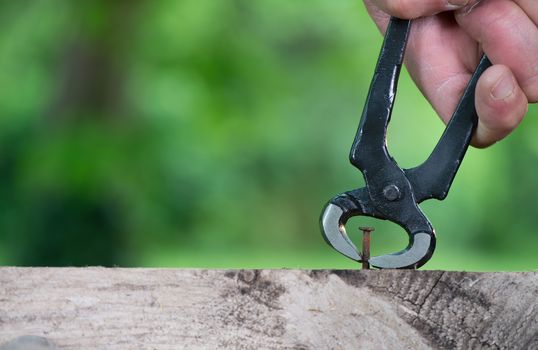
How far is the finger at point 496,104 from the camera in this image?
5.12ft

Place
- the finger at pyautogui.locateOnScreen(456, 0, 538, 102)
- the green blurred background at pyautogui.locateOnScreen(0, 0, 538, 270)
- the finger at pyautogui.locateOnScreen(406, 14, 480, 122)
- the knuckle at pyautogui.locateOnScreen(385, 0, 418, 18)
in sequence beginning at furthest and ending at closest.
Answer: the green blurred background at pyautogui.locateOnScreen(0, 0, 538, 270), the finger at pyautogui.locateOnScreen(406, 14, 480, 122), the finger at pyautogui.locateOnScreen(456, 0, 538, 102), the knuckle at pyautogui.locateOnScreen(385, 0, 418, 18)

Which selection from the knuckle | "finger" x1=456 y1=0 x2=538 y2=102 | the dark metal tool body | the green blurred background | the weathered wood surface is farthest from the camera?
the green blurred background

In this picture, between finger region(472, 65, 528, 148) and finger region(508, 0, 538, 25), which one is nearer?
finger region(472, 65, 528, 148)

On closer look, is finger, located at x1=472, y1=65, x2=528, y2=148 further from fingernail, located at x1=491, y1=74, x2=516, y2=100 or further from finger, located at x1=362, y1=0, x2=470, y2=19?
finger, located at x1=362, y1=0, x2=470, y2=19

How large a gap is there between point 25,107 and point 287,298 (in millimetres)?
8835

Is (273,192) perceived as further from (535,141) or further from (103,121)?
(103,121)

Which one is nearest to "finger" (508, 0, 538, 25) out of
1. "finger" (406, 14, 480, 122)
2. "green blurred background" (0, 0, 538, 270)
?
"finger" (406, 14, 480, 122)

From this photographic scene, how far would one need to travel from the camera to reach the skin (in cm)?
158

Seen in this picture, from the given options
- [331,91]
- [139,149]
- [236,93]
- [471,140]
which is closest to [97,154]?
[139,149]

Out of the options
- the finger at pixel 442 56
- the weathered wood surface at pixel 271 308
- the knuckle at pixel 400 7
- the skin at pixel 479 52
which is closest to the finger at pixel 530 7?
the skin at pixel 479 52

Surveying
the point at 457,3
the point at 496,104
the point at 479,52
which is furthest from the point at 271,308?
the point at 479,52

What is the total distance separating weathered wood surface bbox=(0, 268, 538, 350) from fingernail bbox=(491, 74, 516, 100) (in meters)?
0.43

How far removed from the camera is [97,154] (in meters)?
5.23

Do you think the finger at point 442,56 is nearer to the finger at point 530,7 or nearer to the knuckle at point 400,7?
the finger at point 530,7
